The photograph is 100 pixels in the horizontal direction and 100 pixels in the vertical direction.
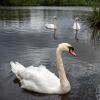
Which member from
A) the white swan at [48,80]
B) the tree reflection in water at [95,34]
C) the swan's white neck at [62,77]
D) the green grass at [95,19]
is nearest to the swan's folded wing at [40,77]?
the white swan at [48,80]

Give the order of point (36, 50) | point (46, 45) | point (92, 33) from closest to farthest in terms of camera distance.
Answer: point (36, 50)
point (46, 45)
point (92, 33)

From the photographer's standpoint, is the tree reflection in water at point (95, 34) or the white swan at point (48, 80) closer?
the white swan at point (48, 80)

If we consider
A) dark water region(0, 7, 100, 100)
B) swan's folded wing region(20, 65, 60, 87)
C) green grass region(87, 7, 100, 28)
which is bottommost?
dark water region(0, 7, 100, 100)

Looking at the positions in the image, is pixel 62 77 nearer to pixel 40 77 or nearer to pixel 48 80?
pixel 48 80

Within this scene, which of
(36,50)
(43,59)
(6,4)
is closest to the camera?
(43,59)

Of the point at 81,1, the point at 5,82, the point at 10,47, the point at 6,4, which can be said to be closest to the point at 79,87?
the point at 5,82

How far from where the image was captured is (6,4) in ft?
265

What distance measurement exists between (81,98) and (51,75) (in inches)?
43.2

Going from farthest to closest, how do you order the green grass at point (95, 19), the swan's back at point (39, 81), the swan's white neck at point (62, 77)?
1. the green grass at point (95, 19)
2. the swan's back at point (39, 81)
3. the swan's white neck at point (62, 77)

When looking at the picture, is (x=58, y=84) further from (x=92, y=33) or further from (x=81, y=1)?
(x=81, y=1)

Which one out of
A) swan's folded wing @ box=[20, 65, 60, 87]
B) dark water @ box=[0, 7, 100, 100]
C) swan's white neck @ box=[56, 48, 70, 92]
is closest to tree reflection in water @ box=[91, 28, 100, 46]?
dark water @ box=[0, 7, 100, 100]

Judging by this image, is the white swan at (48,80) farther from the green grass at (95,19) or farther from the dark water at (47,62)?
the green grass at (95,19)

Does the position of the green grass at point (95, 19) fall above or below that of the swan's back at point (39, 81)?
above

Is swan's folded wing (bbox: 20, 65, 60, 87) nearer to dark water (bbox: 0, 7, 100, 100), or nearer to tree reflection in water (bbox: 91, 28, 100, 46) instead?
dark water (bbox: 0, 7, 100, 100)
